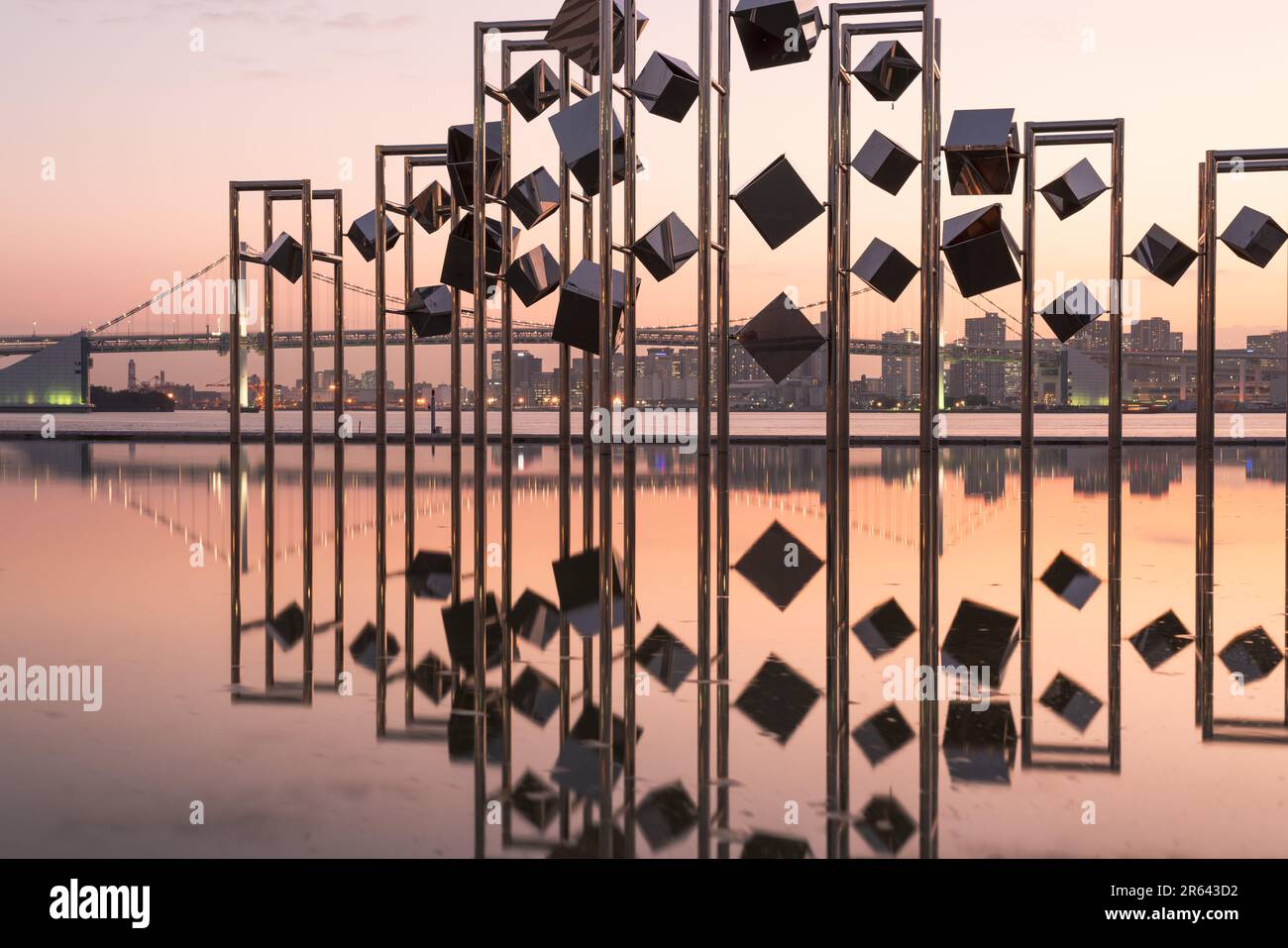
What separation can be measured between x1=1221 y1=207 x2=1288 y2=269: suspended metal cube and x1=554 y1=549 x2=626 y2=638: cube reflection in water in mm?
10970

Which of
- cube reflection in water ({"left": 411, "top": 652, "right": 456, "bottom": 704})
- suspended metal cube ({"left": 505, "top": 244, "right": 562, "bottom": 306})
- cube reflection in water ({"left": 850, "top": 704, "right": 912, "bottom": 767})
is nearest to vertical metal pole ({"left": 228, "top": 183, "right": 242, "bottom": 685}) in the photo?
cube reflection in water ({"left": 411, "top": 652, "right": 456, "bottom": 704})

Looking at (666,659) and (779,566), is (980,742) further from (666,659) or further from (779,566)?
(779,566)

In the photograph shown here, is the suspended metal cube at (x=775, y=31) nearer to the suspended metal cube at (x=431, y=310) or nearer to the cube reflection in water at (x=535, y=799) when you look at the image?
the suspended metal cube at (x=431, y=310)

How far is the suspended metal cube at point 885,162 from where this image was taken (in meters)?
11.5

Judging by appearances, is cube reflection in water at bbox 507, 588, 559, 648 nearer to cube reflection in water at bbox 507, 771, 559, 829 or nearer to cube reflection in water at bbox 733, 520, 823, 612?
cube reflection in water at bbox 733, 520, 823, 612

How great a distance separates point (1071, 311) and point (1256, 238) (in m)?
2.72

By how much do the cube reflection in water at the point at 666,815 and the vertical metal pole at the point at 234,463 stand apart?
59.4 inches

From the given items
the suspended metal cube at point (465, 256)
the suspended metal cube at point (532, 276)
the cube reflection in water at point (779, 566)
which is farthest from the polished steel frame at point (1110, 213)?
the cube reflection in water at point (779, 566)

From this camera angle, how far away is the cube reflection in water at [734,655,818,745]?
281 centimetres

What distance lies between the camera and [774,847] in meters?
2.06

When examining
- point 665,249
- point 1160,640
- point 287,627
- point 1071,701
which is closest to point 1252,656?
point 1160,640

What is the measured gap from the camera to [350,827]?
2133 mm
